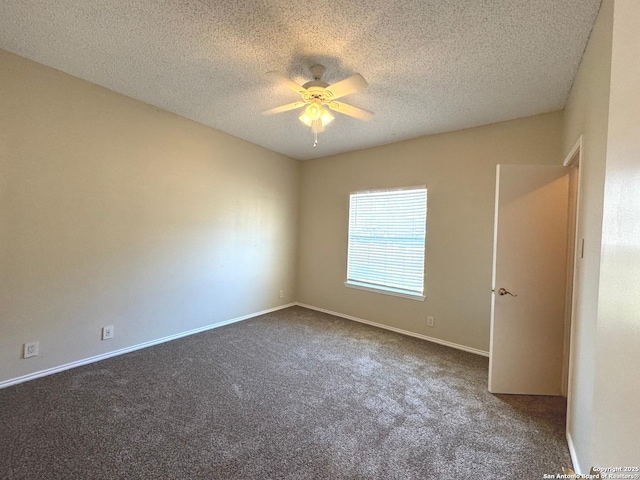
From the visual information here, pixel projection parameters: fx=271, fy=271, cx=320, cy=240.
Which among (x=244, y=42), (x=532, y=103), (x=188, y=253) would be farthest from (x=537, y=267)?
(x=188, y=253)

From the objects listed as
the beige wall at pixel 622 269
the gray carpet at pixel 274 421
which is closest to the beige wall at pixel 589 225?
the gray carpet at pixel 274 421

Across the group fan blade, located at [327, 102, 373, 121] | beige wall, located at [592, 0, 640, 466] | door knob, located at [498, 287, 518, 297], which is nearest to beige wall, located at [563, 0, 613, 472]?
door knob, located at [498, 287, 518, 297]

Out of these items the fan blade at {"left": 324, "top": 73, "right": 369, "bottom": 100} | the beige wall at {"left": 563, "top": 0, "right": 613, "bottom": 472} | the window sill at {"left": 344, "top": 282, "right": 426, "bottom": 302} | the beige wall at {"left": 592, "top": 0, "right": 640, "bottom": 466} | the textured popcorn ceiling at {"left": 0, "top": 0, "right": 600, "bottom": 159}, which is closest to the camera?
the beige wall at {"left": 592, "top": 0, "right": 640, "bottom": 466}

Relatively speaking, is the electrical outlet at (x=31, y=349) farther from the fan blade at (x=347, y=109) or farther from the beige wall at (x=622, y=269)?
the beige wall at (x=622, y=269)

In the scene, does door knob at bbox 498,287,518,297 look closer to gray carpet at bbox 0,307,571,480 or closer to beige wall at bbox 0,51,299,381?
gray carpet at bbox 0,307,571,480

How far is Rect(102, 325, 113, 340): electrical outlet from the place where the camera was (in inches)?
108

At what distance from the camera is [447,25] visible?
5.62ft

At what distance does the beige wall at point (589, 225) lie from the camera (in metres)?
1.40

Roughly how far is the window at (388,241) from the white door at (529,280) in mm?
1329

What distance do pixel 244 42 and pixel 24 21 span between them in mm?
1467

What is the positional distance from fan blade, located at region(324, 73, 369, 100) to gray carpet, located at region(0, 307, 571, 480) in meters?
2.40

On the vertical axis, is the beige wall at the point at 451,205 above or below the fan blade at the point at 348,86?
below

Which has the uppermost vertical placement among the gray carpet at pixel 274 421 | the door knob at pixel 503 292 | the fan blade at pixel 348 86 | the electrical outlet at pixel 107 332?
the fan blade at pixel 348 86

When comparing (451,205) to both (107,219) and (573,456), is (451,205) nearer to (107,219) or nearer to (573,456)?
(573,456)
